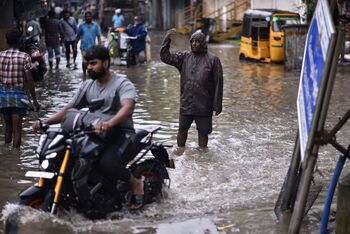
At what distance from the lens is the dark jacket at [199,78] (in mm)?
8310

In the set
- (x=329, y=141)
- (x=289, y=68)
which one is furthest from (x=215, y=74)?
(x=289, y=68)

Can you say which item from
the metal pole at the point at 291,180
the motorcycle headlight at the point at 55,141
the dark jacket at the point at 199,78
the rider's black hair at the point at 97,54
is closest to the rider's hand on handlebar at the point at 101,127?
the motorcycle headlight at the point at 55,141

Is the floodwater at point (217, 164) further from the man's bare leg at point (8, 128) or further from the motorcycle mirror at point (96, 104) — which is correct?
the motorcycle mirror at point (96, 104)

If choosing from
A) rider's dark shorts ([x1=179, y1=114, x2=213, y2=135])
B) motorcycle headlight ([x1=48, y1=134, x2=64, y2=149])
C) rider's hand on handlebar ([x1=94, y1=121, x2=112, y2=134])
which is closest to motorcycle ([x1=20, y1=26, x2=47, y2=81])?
rider's dark shorts ([x1=179, y1=114, x2=213, y2=135])

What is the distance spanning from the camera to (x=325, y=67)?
3.65 metres

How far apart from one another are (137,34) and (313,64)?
1510 centimetres

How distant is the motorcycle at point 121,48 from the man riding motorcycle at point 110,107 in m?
13.3

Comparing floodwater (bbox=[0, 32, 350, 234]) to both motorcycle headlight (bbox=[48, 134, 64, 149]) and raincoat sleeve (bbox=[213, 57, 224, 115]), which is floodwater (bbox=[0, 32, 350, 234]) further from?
raincoat sleeve (bbox=[213, 57, 224, 115])

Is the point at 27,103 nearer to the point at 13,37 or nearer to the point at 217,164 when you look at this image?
the point at 13,37

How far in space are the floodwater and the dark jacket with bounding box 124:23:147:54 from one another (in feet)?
10.7

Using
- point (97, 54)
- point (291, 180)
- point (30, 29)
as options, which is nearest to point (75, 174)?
point (97, 54)

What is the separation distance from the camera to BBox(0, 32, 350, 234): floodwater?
5.49m

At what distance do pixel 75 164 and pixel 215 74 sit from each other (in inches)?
139

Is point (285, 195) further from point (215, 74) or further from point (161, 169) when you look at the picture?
point (215, 74)
